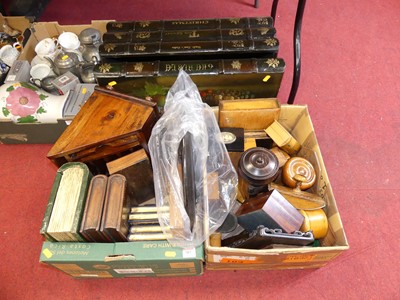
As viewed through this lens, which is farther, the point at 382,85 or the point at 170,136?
the point at 382,85

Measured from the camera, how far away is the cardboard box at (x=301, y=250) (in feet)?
3.27

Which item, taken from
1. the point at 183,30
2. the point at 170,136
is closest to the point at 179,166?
the point at 170,136

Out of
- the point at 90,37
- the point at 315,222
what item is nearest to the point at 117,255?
the point at 315,222

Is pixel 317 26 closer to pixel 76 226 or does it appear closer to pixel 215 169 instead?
pixel 215 169

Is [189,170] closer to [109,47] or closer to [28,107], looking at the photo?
[109,47]

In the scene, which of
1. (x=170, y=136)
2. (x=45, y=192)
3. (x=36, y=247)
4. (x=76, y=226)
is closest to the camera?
(x=76, y=226)

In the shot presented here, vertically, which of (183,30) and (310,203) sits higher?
(183,30)

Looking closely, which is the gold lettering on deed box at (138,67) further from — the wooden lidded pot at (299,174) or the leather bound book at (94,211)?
the wooden lidded pot at (299,174)

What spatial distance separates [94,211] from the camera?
1.02 metres

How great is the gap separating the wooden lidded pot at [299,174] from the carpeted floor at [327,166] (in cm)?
31

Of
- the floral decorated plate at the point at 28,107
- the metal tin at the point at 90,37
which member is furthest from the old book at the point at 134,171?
the metal tin at the point at 90,37

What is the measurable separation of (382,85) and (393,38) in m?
0.42

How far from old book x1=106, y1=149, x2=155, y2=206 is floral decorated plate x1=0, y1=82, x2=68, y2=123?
43cm

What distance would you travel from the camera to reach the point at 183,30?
1.43 m
